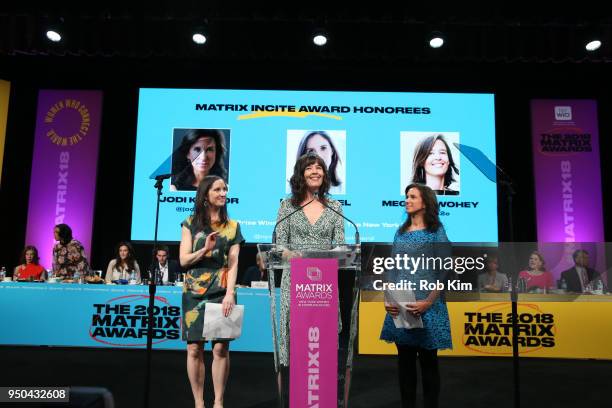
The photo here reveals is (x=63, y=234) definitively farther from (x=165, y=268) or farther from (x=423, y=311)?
(x=423, y=311)

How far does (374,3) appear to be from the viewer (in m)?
5.93

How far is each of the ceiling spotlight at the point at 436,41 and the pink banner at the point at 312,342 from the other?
16.2ft

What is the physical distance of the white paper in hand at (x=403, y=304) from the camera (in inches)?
101

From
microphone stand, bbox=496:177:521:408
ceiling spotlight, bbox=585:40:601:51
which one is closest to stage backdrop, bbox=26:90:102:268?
microphone stand, bbox=496:177:521:408

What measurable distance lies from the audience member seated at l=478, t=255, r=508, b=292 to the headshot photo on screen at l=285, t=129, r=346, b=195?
3889 mm

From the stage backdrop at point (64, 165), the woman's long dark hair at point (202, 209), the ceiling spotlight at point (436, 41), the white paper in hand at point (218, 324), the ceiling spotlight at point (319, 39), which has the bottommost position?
the white paper in hand at point (218, 324)

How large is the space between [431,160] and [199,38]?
10.8ft

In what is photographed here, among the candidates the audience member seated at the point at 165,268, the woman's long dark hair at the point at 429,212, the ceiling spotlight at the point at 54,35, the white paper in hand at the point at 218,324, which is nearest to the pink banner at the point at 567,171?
the audience member seated at the point at 165,268

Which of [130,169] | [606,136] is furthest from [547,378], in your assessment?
[130,169]

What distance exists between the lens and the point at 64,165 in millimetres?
7715

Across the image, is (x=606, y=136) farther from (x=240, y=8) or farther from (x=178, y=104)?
(x=178, y=104)

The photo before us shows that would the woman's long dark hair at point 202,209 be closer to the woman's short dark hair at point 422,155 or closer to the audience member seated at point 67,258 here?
the audience member seated at point 67,258

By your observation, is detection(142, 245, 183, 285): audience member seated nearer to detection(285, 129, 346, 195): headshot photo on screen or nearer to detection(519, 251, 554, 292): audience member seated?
detection(285, 129, 346, 195): headshot photo on screen

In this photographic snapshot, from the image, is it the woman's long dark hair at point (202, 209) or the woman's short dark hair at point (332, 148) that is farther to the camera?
the woman's short dark hair at point (332, 148)
